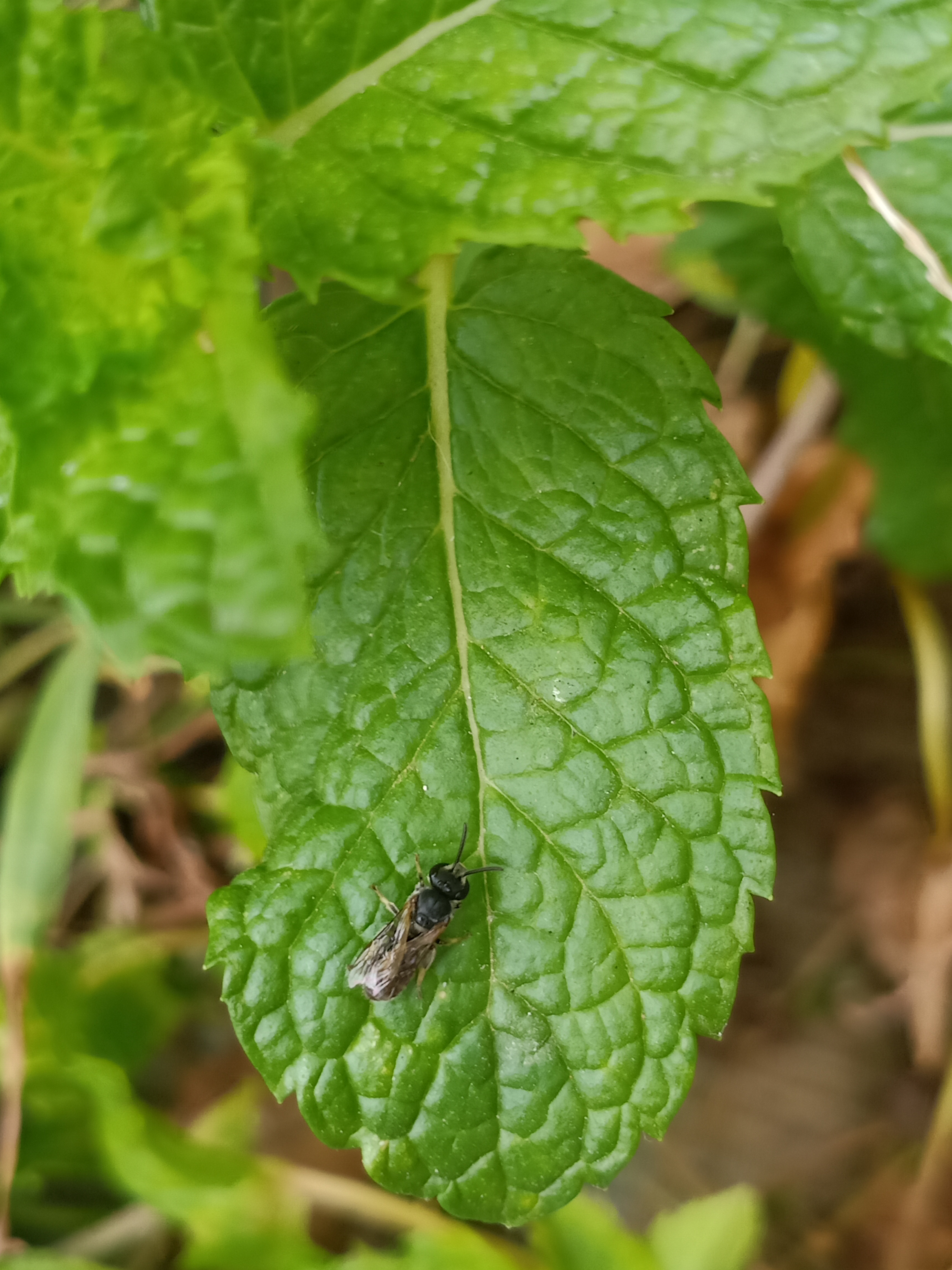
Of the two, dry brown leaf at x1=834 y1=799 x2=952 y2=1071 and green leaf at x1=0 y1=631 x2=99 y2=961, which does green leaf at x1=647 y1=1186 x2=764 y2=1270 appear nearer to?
dry brown leaf at x1=834 y1=799 x2=952 y2=1071

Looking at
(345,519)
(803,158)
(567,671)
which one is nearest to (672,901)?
(567,671)

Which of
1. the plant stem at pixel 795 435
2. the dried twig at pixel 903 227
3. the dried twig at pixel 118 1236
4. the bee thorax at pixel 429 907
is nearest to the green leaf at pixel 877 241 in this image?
the dried twig at pixel 903 227

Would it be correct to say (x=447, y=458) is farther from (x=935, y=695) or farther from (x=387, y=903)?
(x=935, y=695)

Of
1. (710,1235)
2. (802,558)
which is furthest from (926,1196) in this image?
(802,558)

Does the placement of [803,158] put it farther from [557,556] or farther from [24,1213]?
[24,1213]

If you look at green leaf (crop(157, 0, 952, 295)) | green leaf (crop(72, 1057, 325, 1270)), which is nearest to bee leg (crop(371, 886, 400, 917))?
green leaf (crop(157, 0, 952, 295))

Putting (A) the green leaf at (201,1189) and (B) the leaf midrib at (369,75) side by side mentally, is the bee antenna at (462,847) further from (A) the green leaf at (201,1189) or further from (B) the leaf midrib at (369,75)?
(A) the green leaf at (201,1189)

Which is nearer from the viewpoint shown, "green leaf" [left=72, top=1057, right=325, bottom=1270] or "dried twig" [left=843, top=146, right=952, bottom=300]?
"dried twig" [left=843, top=146, right=952, bottom=300]
